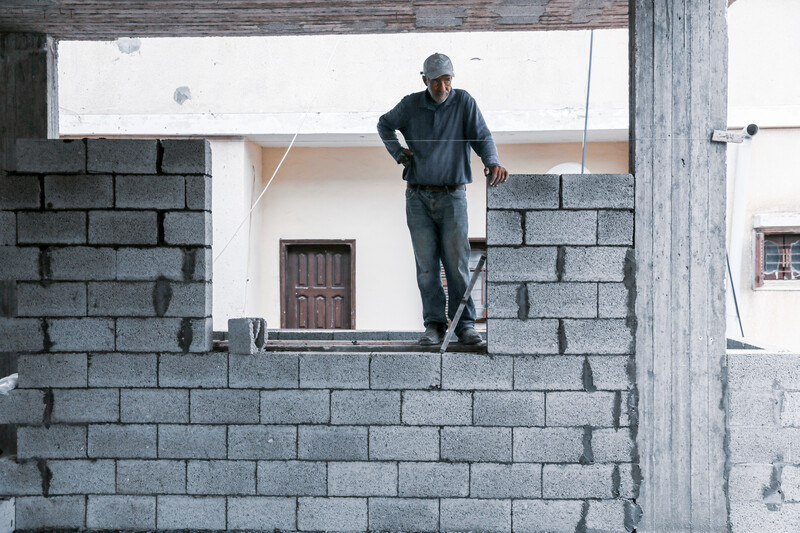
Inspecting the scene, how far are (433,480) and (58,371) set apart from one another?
2381mm

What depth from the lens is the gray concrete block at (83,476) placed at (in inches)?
159

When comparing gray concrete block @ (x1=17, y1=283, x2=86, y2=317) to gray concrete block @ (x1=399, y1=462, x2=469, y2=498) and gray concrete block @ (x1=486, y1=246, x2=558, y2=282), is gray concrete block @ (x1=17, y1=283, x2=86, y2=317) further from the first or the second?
gray concrete block @ (x1=486, y1=246, x2=558, y2=282)

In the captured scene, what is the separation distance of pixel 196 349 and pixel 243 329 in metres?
0.31

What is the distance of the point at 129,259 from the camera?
402 cm

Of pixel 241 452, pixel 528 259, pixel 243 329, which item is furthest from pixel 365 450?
pixel 528 259

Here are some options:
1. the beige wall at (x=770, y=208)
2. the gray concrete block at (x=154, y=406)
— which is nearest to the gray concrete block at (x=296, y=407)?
the gray concrete block at (x=154, y=406)

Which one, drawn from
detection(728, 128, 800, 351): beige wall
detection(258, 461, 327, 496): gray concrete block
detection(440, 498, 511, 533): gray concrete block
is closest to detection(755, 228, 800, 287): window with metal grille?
detection(728, 128, 800, 351): beige wall

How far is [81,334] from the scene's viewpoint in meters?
4.03

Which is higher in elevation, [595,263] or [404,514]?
[595,263]

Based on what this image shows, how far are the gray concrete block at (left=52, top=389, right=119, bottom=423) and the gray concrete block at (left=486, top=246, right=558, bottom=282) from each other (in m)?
2.42

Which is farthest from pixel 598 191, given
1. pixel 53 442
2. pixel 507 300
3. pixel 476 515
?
pixel 53 442

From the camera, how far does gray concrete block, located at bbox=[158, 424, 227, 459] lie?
4008 mm

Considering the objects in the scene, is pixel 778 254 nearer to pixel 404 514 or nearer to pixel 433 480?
pixel 433 480

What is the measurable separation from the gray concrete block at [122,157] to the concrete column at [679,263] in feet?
9.61
